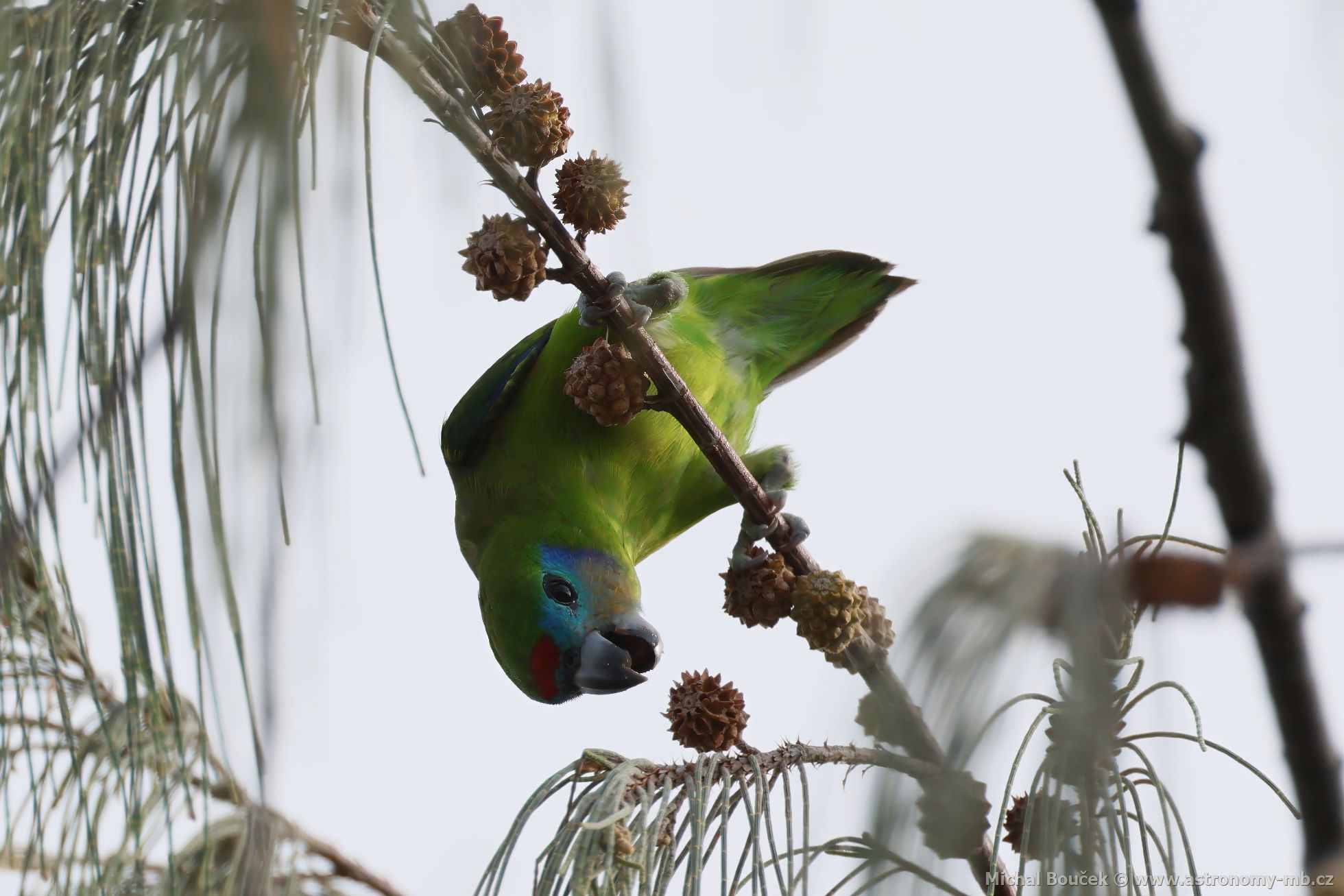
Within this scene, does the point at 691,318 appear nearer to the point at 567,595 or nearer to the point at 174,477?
the point at 567,595

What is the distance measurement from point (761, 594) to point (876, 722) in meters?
0.49

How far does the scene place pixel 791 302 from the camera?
3.07 metres

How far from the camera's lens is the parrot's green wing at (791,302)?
9.81 feet

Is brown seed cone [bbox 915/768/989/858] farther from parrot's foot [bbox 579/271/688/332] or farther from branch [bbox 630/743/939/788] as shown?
parrot's foot [bbox 579/271/688/332]

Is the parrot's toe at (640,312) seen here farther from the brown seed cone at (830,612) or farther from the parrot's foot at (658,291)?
the brown seed cone at (830,612)

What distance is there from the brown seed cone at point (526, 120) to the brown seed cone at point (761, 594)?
0.85 meters

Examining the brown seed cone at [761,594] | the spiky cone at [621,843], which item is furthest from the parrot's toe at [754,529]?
the spiky cone at [621,843]

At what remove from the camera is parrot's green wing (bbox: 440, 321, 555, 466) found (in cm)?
278

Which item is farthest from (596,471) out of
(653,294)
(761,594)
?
(761,594)

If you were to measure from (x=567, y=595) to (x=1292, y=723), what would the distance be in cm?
181

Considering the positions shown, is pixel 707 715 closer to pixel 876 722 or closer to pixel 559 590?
pixel 876 722

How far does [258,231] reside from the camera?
0.59 meters

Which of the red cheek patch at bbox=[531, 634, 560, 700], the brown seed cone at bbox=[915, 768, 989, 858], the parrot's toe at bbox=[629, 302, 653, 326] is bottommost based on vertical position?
the brown seed cone at bbox=[915, 768, 989, 858]

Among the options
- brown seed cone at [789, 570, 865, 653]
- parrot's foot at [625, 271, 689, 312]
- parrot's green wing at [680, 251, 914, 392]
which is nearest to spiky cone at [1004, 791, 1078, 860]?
brown seed cone at [789, 570, 865, 653]
